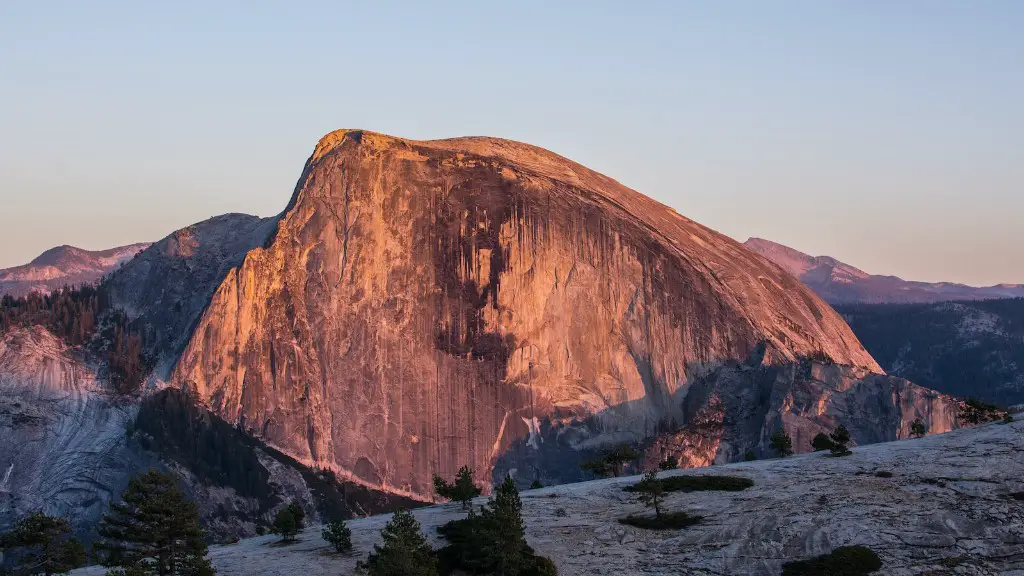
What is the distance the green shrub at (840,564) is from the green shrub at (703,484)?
76.5 feet

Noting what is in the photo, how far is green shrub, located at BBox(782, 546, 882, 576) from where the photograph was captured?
89.6 m

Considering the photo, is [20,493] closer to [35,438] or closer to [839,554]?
[35,438]

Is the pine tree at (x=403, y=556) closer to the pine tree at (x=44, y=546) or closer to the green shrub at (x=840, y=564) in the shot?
the pine tree at (x=44, y=546)

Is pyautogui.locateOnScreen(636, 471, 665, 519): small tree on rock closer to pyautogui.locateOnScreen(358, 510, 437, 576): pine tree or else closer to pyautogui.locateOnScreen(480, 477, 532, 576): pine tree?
pyautogui.locateOnScreen(480, 477, 532, 576): pine tree

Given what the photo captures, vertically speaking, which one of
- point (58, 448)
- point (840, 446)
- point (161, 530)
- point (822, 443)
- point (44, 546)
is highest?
point (58, 448)

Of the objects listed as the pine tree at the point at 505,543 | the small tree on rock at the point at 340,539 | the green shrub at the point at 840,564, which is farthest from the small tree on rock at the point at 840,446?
the small tree on rock at the point at 340,539

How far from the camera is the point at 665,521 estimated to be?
107 meters

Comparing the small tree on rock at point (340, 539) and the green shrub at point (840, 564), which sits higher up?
the small tree on rock at point (340, 539)

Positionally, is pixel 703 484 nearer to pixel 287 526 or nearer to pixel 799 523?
pixel 799 523

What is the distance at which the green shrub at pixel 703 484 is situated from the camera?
4619 inches

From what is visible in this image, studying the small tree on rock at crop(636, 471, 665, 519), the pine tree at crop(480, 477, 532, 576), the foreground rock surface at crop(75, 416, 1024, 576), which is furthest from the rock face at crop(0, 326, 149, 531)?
the pine tree at crop(480, 477, 532, 576)

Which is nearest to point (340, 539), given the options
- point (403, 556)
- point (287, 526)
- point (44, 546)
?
point (287, 526)

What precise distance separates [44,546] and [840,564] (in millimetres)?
65614

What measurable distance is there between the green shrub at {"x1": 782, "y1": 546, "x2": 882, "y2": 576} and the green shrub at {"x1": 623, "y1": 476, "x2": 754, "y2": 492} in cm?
2331
